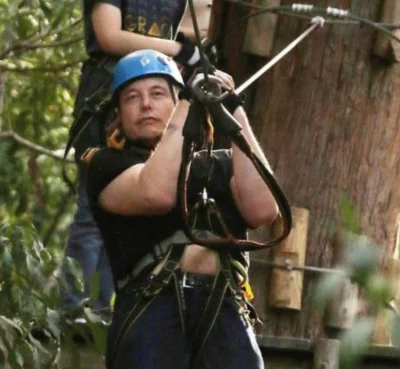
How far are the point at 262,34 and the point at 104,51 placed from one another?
54 centimetres

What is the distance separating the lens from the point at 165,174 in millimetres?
3955

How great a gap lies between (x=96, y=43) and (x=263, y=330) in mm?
1149

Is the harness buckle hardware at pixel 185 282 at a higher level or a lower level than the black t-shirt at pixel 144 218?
lower

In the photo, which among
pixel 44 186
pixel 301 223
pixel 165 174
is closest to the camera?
pixel 165 174

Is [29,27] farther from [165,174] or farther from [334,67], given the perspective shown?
[165,174]

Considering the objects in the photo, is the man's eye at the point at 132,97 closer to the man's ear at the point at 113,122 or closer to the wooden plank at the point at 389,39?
the man's ear at the point at 113,122

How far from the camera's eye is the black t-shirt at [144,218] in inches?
162

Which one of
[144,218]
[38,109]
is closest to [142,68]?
[144,218]

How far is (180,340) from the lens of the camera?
4020mm

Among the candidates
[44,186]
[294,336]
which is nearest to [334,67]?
[294,336]

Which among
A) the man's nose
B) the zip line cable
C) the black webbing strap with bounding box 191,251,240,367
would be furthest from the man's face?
the zip line cable

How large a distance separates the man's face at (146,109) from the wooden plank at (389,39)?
48.6 inches

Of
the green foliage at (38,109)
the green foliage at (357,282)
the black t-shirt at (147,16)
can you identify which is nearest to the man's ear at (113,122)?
the black t-shirt at (147,16)

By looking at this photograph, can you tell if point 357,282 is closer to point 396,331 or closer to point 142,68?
point 396,331
